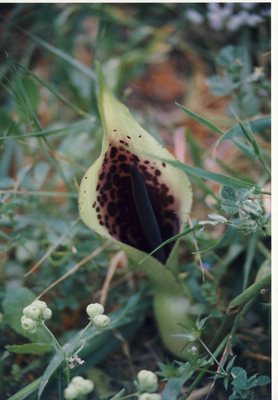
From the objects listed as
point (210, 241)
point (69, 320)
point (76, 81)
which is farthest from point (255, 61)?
point (69, 320)

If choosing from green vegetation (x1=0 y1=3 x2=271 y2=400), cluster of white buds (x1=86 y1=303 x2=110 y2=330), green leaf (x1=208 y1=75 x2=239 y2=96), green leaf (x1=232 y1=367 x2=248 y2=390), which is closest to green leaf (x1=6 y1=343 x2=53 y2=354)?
green vegetation (x1=0 y1=3 x2=271 y2=400)

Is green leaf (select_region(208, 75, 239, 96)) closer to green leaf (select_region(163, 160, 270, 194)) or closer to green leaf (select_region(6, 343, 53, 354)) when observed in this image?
green leaf (select_region(163, 160, 270, 194))

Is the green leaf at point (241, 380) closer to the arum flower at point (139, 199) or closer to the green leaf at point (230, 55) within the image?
the arum flower at point (139, 199)

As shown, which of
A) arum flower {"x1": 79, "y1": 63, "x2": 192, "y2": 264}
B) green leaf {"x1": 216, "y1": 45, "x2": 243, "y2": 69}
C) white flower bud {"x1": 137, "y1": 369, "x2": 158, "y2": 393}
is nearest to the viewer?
white flower bud {"x1": 137, "y1": 369, "x2": 158, "y2": 393}

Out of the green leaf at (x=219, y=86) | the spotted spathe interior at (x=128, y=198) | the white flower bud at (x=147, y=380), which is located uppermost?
the green leaf at (x=219, y=86)

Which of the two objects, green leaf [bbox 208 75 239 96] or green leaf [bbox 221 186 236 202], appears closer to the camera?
green leaf [bbox 221 186 236 202]

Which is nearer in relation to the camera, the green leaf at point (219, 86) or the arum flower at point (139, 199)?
the arum flower at point (139, 199)

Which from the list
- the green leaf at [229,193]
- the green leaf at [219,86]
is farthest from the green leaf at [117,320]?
the green leaf at [219,86]
